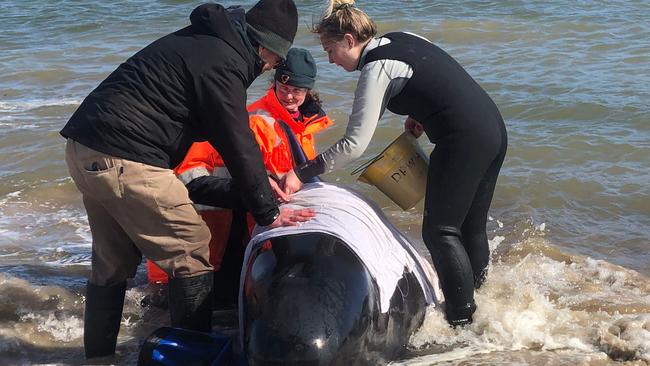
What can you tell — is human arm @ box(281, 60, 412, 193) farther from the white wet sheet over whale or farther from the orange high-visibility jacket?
the orange high-visibility jacket

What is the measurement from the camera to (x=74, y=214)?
7594 mm

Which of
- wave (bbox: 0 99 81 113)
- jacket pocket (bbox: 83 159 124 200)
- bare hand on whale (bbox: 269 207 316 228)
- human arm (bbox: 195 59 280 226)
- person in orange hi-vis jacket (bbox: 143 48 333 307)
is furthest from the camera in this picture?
wave (bbox: 0 99 81 113)

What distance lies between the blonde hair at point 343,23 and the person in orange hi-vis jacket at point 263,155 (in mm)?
562

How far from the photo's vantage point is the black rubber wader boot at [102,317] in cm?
442

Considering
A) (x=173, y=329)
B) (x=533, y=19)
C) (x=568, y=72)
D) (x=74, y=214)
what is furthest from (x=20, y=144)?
(x=533, y=19)

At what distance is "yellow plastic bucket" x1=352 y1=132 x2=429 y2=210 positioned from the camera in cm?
486

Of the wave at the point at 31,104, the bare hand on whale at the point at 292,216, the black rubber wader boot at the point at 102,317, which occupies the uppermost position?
the bare hand on whale at the point at 292,216

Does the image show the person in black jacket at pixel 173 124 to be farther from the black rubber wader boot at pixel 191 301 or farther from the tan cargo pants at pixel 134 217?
the black rubber wader boot at pixel 191 301

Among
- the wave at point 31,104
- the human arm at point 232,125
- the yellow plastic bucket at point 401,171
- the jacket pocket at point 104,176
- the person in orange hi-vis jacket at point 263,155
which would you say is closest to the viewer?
the human arm at point 232,125

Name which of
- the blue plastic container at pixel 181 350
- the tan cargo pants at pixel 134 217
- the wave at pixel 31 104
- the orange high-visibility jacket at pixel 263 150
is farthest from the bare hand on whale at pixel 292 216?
the wave at pixel 31 104

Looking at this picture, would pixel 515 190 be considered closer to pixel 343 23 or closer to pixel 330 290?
pixel 343 23

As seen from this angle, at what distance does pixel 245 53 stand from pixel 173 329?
1.38 metres

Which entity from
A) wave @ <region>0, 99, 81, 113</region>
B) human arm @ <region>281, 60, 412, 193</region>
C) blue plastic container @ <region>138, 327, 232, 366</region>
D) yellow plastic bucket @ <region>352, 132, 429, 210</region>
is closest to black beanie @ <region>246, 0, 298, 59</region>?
human arm @ <region>281, 60, 412, 193</region>

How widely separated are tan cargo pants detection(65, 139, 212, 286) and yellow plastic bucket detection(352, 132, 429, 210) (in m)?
1.11
